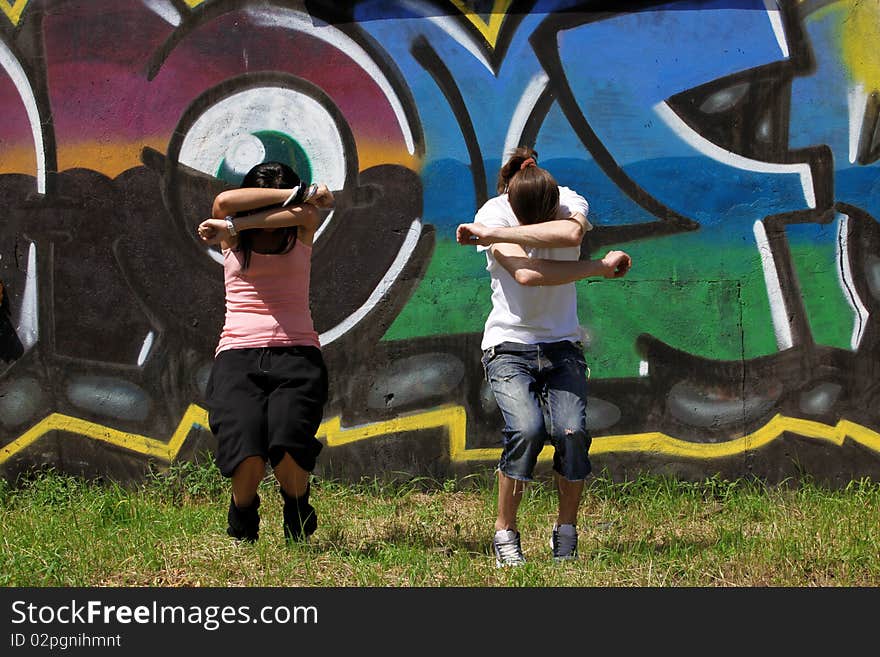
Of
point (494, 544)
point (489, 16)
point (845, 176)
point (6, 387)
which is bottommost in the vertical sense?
point (494, 544)

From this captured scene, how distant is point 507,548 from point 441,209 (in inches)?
75.7

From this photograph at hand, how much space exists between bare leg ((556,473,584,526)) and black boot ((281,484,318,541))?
1.00m

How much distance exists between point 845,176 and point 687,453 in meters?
1.56

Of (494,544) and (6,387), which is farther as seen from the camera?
(6,387)

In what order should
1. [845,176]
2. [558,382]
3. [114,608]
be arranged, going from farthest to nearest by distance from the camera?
[845,176], [558,382], [114,608]

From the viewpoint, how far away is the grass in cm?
404

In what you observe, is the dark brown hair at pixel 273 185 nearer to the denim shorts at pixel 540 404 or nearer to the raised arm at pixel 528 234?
the raised arm at pixel 528 234

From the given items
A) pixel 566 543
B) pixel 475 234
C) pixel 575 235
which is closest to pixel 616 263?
pixel 575 235

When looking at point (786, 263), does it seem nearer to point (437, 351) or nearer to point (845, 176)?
point (845, 176)

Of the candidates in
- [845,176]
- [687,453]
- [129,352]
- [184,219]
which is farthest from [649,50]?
[129,352]

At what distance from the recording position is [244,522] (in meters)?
4.31

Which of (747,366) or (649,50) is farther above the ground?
(649,50)

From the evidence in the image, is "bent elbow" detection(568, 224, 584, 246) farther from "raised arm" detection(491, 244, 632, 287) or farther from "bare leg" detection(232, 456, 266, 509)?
"bare leg" detection(232, 456, 266, 509)

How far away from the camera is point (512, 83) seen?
5355 mm
